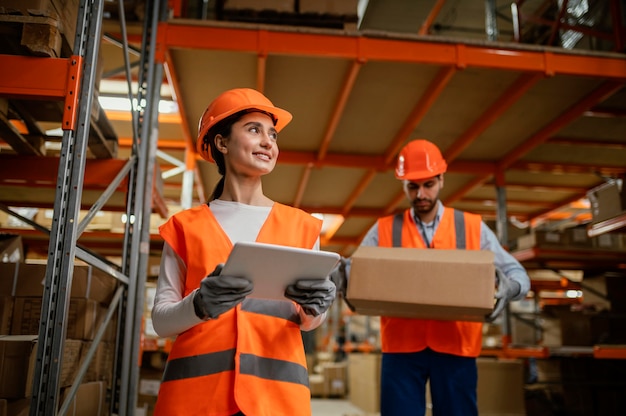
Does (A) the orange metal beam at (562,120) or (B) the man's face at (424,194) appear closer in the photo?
(B) the man's face at (424,194)

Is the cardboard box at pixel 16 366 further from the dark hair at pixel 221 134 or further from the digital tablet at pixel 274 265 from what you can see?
the digital tablet at pixel 274 265

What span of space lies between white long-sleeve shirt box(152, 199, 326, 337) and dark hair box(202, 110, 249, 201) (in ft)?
0.45

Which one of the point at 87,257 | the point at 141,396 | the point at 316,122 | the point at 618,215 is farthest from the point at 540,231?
the point at 87,257

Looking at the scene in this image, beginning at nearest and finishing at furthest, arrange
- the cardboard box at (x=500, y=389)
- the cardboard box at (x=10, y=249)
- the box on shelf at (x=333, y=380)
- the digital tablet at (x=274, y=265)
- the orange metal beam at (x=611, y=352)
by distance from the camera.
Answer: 1. the digital tablet at (x=274, y=265)
2. the cardboard box at (x=10, y=249)
3. the orange metal beam at (x=611, y=352)
4. the cardboard box at (x=500, y=389)
5. the box on shelf at (x=333, y=380)

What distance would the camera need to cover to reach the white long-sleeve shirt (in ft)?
5.91

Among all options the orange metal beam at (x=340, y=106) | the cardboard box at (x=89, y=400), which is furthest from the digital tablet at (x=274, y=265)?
the orange metal beam at (x=340, y=106)

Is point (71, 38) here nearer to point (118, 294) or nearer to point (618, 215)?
point (118, 294)

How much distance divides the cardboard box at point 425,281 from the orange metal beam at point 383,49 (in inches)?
116

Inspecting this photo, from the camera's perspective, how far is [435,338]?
10.8 ft

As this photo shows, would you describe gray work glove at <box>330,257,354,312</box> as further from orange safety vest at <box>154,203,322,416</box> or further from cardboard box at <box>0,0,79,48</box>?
cardboard box at <box>0,0,79,48</box>

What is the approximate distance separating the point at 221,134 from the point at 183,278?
0.58 metres

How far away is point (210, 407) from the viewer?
174 cm

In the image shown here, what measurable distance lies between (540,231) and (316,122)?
3.47 m

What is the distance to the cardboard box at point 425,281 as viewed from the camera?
2920 millimetres
